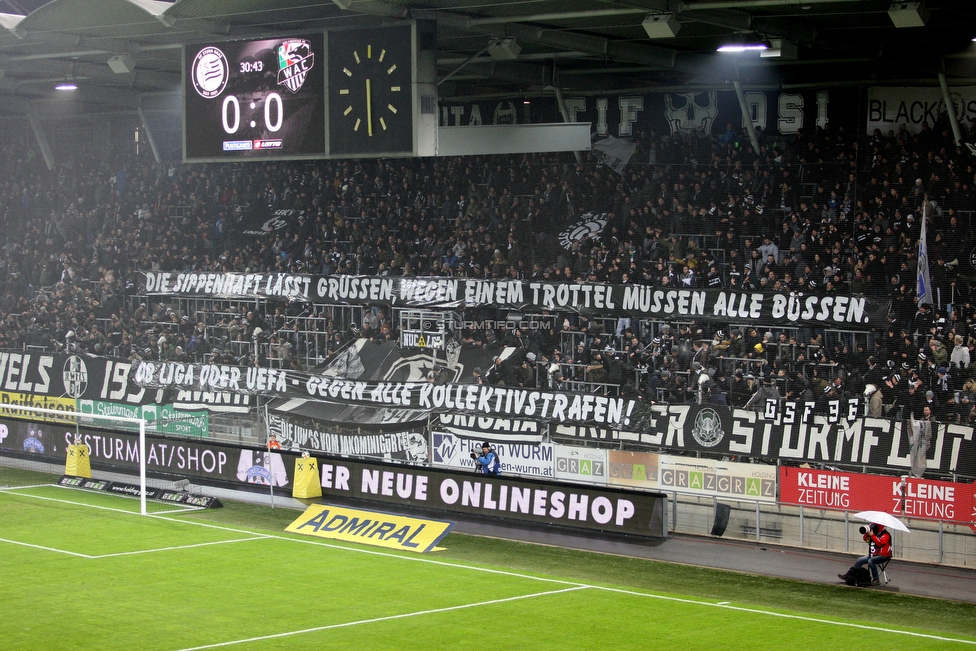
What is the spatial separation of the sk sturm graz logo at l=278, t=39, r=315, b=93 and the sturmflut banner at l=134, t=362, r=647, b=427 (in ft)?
29.1

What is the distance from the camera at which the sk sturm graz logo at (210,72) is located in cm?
2058

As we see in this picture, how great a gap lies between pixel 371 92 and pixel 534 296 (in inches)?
363

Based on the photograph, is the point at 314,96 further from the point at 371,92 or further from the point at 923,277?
the point at 923,277

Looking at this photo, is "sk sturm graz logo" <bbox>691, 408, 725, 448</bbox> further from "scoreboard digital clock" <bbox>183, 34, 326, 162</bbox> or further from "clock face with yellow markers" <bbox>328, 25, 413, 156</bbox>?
"scoreboard digital clock" <bbox>183, 34, 326, 162</bbox>

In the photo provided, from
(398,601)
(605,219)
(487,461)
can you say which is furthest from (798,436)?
(605,219)

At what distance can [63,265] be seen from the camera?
3916 cm

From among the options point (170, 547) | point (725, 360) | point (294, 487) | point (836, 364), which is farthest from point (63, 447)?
point (836, 364)

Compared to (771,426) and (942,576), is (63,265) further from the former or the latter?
(942,576)

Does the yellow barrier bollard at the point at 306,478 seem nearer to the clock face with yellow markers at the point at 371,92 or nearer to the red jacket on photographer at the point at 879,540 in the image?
the clock face with yellow markers at the point at 371,92

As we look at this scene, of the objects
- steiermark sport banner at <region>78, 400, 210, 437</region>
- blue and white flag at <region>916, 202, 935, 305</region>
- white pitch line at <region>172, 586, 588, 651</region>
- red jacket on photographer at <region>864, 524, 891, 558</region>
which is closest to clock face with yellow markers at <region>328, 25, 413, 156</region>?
white pitch line at <region>172, 586, 588, 651</region>

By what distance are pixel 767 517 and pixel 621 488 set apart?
8.52 feet

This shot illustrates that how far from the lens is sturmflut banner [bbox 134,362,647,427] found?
24.0 meters

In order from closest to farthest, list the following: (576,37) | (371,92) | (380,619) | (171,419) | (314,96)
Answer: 1. (380,619)
2. (371,92)
3. (314,96)
4. (576,37)
5. (171,419)

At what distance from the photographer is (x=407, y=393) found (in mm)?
27188
